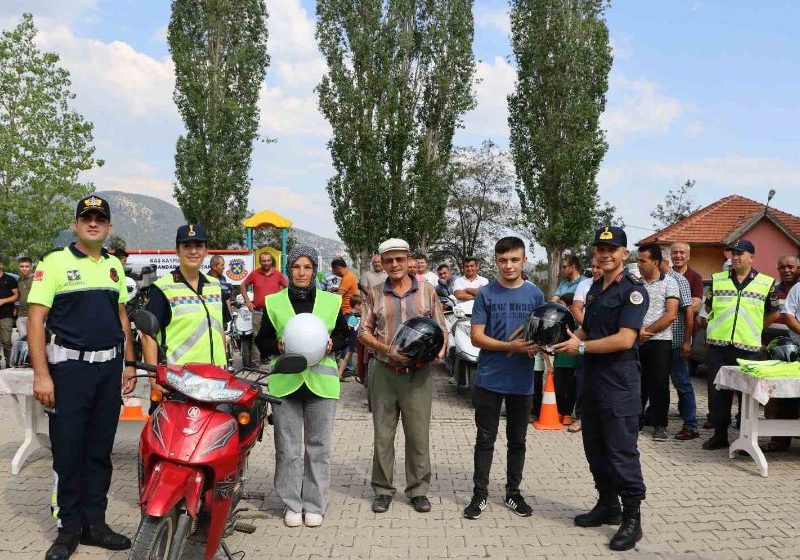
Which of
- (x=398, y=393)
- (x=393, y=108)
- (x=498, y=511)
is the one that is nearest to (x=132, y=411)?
(x=398, y=393)

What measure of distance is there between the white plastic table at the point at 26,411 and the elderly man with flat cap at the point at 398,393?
2.89m

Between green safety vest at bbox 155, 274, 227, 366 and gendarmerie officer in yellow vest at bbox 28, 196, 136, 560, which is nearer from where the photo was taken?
gendarmerie officer in yellow vest at bbox 28, 196, 136, 560

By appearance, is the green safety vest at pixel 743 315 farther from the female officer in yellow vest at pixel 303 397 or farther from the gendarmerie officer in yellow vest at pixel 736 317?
the female officer in yellow vest at pixel 303 397

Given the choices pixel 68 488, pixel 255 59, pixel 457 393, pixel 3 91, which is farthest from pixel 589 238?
pixel 68 488

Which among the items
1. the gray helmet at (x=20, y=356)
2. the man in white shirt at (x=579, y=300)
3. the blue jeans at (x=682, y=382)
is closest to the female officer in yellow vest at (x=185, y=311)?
the gray helmet at (x=20, y=356)

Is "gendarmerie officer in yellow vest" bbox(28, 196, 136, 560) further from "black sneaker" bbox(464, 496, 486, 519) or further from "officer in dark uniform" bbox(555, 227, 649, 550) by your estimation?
"officer in dark uniform" bbox(555, 227, 649, 550)

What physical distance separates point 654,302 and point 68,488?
17.9ft

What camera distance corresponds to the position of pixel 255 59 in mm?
28250

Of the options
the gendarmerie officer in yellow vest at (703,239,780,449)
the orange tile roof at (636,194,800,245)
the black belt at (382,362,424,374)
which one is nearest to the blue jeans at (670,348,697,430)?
the gendarmerie officer in yellow vest at (703,239,780,449)

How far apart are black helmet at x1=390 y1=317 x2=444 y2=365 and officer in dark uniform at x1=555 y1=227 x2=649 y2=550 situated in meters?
0.83

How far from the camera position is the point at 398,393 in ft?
16.1

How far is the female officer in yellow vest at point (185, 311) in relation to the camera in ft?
14.2

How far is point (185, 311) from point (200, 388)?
3.69 feet

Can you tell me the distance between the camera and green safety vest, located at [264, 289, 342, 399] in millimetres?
4516
